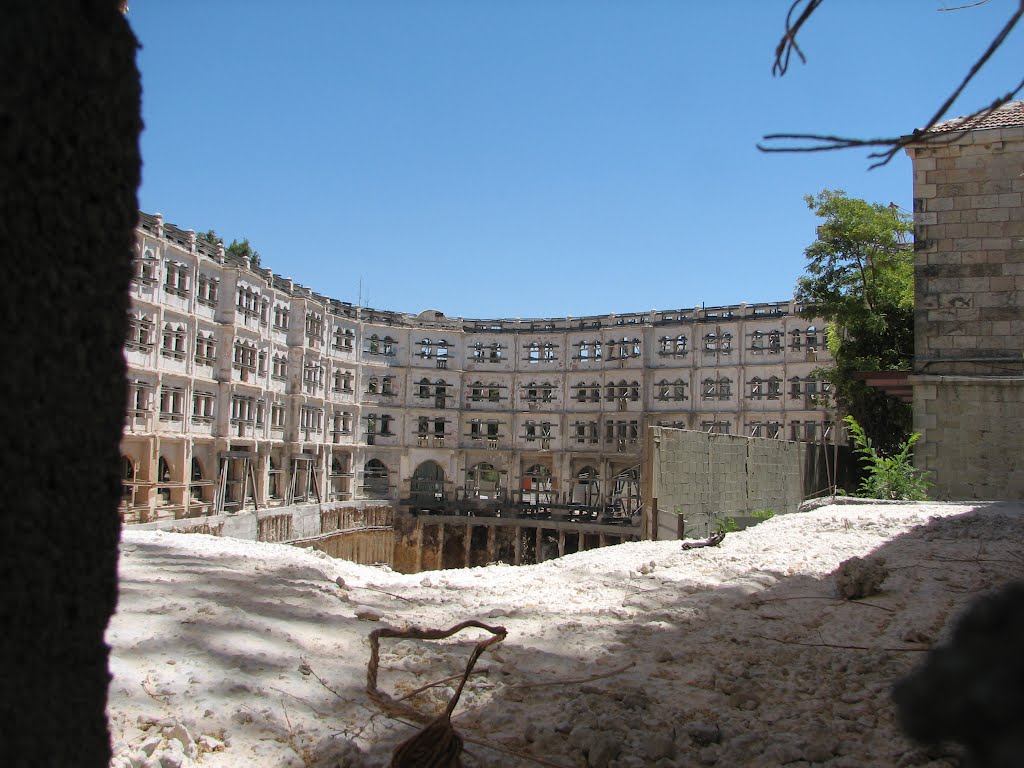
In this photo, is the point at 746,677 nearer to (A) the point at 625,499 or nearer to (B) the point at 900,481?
(B) the point at 900,481

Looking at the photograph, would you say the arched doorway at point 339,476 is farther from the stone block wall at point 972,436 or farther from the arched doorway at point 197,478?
the stone block wall at point 972,436

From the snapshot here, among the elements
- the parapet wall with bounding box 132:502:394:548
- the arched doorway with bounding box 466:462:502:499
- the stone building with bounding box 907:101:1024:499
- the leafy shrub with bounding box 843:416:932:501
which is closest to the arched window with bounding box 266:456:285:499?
the parapet wall with bounding box 132:502:394:548

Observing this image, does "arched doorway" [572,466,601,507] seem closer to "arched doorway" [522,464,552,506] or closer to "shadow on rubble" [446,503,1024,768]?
"arched doorway" [522,464,552,506]

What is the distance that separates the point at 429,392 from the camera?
47.2 meters

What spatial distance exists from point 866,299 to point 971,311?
41.5 ft

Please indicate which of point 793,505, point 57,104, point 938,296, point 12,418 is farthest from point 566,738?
point 793,505

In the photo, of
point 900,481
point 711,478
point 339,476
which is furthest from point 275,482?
point 900,481

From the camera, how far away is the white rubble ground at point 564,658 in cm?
379

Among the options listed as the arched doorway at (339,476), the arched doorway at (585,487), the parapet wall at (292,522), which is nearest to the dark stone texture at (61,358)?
the parapet wall at (292,522)

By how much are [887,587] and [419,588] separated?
4.89 m

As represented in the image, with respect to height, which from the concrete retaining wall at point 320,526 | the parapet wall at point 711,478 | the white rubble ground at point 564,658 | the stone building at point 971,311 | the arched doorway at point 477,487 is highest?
the stone building at point 971,311

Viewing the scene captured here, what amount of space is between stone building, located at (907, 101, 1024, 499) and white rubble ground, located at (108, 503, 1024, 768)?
14.2ft

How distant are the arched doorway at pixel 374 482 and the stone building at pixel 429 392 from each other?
4.1 inches

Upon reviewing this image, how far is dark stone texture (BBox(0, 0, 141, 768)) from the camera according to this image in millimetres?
1803
